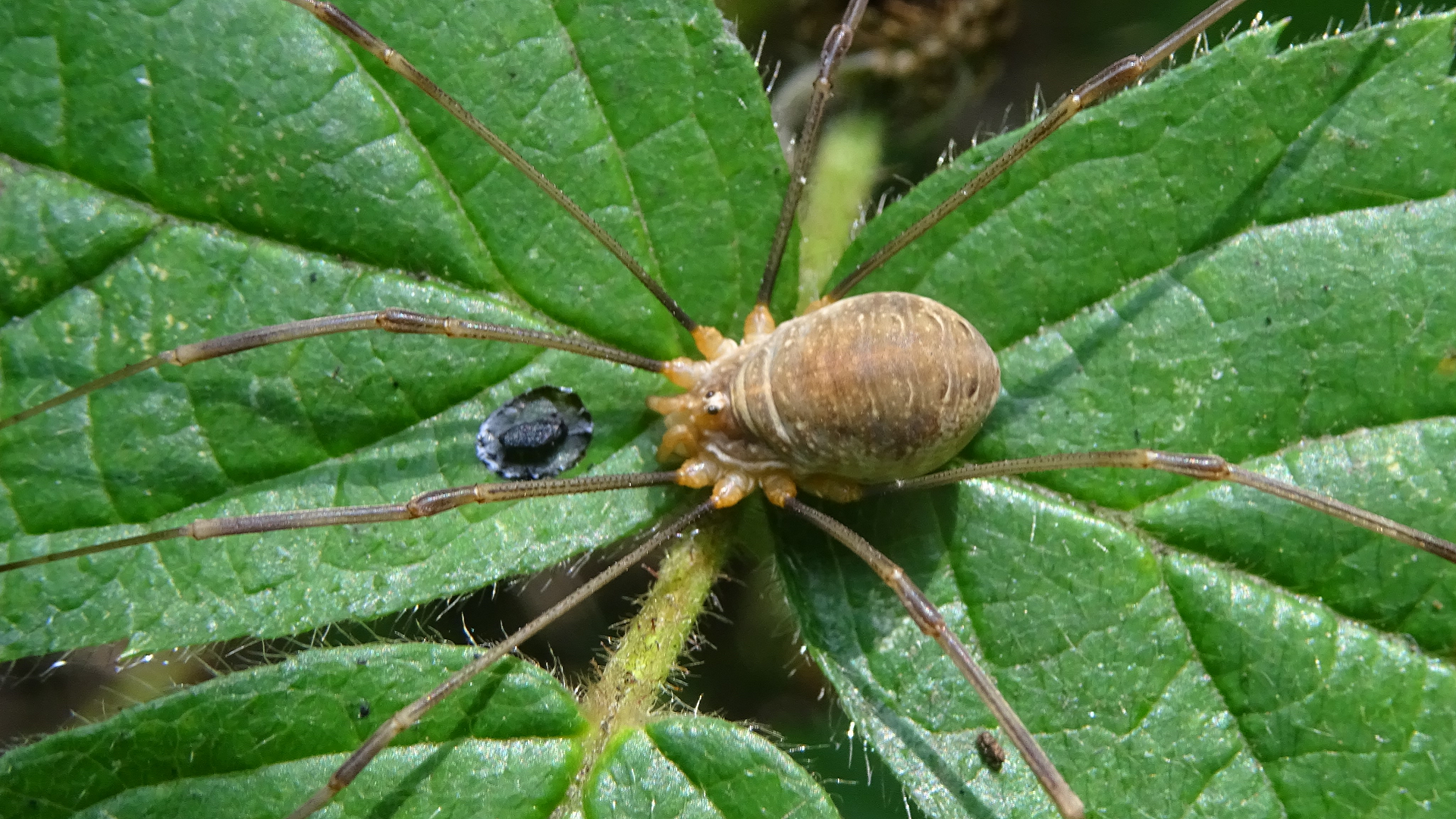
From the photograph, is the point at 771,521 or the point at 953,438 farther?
the point at 771,521

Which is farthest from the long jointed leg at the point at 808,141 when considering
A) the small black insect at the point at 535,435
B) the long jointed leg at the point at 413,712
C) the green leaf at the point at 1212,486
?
the long jointed leg at the point at 413,712

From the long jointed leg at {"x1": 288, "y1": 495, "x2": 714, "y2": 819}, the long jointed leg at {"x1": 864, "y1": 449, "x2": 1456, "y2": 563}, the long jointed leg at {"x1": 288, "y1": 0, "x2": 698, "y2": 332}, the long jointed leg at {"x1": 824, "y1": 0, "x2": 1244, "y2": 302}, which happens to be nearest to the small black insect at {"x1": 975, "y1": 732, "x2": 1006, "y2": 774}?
the long jointed leg at {"x1": 864, "y1": 449, "x2": 1456, "y2": 563}

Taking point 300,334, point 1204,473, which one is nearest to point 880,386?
point 1204,473

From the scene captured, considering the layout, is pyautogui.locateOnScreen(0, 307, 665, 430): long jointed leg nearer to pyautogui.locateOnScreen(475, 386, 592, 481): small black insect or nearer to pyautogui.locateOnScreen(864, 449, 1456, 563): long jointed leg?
pyautogui.locateOnScreen(475, 386, 592, 481): small black insect

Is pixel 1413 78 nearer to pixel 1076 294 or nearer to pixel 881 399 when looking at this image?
pixel 1076 294

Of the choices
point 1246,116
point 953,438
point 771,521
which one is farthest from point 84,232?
point 1246,116
